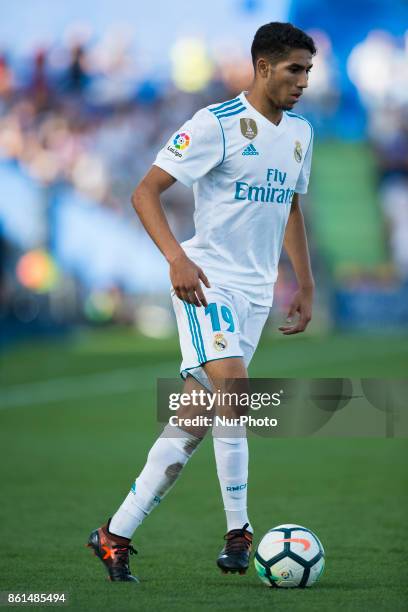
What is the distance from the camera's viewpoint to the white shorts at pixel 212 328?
16.4 ft

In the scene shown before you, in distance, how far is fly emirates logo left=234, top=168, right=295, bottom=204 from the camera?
5.16 metres

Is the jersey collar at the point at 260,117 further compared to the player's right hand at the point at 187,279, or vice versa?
the jersey collar at the point at 260,117

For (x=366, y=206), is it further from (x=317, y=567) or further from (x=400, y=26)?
(x=317, y=567)

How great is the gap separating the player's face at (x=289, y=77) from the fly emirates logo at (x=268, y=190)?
0.96ft

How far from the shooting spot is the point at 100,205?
138 ft

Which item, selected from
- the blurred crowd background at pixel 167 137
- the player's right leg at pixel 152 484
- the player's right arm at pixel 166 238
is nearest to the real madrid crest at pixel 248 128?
the player's right arm at pixel 166 238

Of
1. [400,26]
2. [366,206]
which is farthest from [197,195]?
[366,206]

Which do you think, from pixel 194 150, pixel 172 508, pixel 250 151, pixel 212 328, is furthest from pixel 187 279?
pixel 172 508

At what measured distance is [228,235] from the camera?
5.19 m

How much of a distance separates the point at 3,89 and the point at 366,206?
1427 centimetres

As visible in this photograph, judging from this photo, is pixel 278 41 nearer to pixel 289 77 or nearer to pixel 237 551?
pixel 289 77

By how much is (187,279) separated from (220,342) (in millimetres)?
345

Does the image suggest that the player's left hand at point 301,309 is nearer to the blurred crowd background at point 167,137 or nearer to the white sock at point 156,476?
the white sock at point 156,476

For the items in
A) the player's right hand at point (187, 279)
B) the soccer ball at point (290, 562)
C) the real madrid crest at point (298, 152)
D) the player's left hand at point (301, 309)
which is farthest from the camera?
Answer: the player's left hand at point (301, 309)
